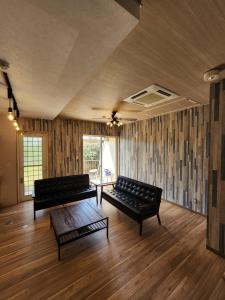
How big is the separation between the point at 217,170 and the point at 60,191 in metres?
3.80

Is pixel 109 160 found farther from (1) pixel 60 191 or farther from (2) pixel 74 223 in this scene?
(2) pixel 74 223

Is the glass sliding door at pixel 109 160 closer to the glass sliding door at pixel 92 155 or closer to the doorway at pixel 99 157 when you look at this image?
the doorway at pixel 99 157

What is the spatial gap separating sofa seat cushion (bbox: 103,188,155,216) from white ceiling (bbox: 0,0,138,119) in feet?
8.48

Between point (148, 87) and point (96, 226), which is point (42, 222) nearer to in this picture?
point (96, 226)

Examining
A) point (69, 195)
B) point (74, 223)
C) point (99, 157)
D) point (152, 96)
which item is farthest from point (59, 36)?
point (99, 157)

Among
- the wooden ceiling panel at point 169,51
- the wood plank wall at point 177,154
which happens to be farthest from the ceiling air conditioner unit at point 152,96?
the wood plank wall at point 177,154

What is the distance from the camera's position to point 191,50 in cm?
154

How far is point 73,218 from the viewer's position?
2.70 metres

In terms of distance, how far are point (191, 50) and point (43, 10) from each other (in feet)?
4.78

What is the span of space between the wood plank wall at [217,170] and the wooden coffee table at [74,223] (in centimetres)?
182

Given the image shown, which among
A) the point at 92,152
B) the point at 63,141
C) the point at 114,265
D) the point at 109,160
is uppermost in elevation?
the point at 63,141

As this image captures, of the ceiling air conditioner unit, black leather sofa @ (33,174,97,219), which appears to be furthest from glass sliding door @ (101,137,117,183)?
the ceiling air conditioner unit

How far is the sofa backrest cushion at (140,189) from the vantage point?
10.4 feet

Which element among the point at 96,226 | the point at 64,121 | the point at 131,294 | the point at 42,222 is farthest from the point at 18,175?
the point at 131,294
